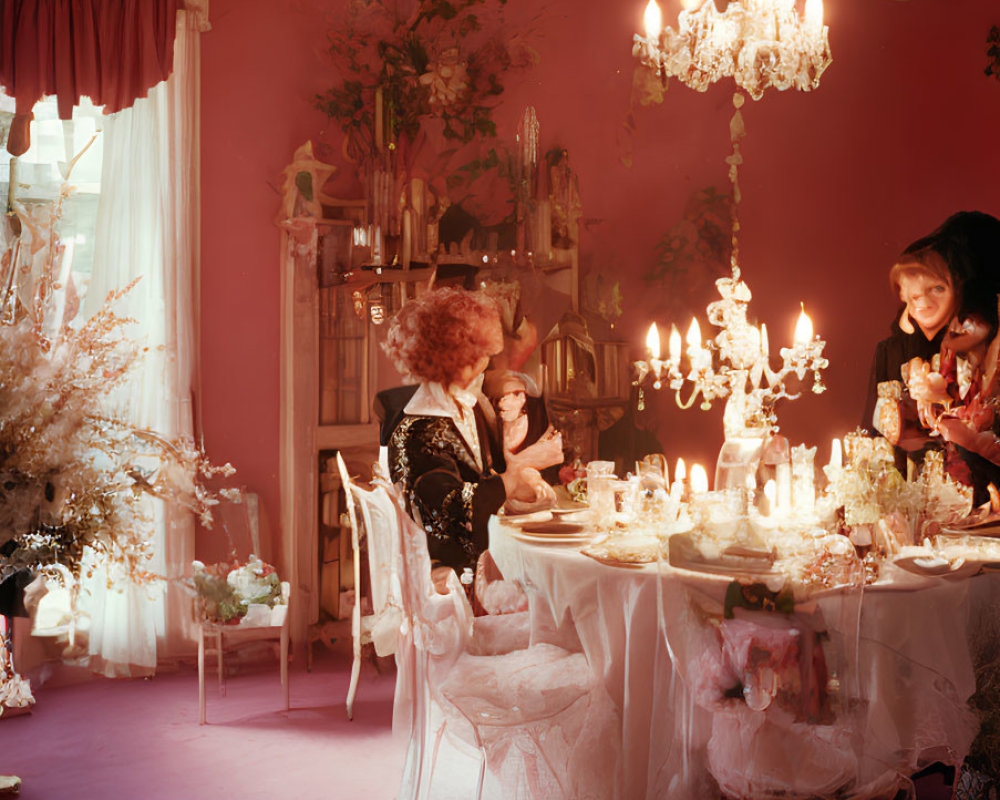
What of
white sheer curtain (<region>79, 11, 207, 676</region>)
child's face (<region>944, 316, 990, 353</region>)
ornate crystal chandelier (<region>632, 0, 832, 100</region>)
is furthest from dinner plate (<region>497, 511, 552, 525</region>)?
white sheer curtain (<region>79, 11, 207, 676</region>)

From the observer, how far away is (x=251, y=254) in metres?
4.73

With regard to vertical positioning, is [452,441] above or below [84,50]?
below

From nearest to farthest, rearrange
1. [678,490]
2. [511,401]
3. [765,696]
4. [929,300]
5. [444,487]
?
[765,696] < [678,490] < [444,487] < [929,300] < [511,401]

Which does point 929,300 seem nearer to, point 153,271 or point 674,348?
point 674,348

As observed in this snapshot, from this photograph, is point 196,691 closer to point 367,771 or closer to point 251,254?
point 367,771

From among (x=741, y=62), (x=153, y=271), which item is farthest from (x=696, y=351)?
(x=153, y=271)

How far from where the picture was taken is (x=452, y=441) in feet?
11.5

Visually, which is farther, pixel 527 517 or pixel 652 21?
pixel 527 517

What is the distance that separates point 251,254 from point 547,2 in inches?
76.2

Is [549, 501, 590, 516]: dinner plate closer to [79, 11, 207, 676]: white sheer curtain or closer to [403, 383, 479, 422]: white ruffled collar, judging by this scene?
[403, 383, 479, 422]: white ruffled collar

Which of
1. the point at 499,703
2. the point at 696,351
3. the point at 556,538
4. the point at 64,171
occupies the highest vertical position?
the point at 64,171

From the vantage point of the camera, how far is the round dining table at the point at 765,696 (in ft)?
8.21

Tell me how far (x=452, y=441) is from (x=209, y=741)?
1576 millimetres

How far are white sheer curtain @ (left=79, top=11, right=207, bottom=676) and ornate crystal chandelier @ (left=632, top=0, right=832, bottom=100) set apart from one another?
245cm
